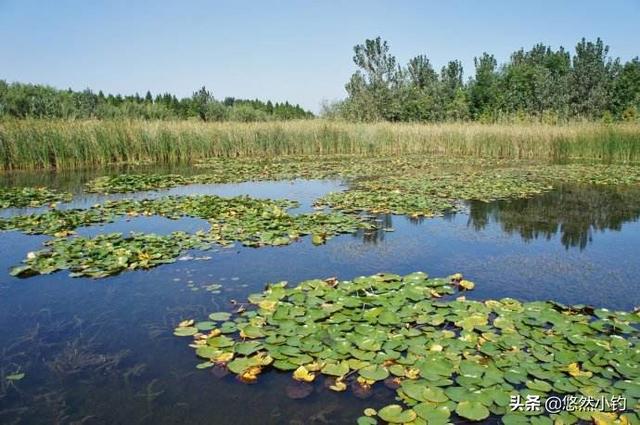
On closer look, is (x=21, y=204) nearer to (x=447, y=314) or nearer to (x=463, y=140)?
(x=447, y=314)

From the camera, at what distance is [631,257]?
463 cm

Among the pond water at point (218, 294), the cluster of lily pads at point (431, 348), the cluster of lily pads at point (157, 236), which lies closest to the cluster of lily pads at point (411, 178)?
the pond water at point (218, 294)

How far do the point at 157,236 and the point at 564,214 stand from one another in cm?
564

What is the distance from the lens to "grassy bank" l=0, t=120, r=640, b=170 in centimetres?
1194

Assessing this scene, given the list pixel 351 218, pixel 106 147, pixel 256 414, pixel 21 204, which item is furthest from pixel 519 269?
pixel 106 147

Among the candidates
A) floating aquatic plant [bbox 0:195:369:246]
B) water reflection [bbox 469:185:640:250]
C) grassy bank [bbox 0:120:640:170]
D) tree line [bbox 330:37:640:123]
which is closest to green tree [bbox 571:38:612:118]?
tree line [bbox 330:37:640:123]

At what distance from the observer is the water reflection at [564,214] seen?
5676 mm

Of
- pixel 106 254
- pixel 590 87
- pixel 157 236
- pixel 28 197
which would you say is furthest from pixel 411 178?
pixel 590 87

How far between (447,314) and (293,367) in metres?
1.21

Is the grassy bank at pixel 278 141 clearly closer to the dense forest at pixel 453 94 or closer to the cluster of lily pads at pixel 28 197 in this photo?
the cluster of lily pads at pixel 28 197

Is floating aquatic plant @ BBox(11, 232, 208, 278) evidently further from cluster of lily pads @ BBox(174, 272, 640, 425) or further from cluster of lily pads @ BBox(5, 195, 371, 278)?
cluster of lily pads @ BBox(174, 272, 640, 425)

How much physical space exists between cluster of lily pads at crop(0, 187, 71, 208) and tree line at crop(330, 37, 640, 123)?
2260 centimetres

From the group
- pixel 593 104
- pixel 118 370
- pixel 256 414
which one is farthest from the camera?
pixel 593 104

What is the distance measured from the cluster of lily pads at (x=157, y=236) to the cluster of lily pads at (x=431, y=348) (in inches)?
63.8
